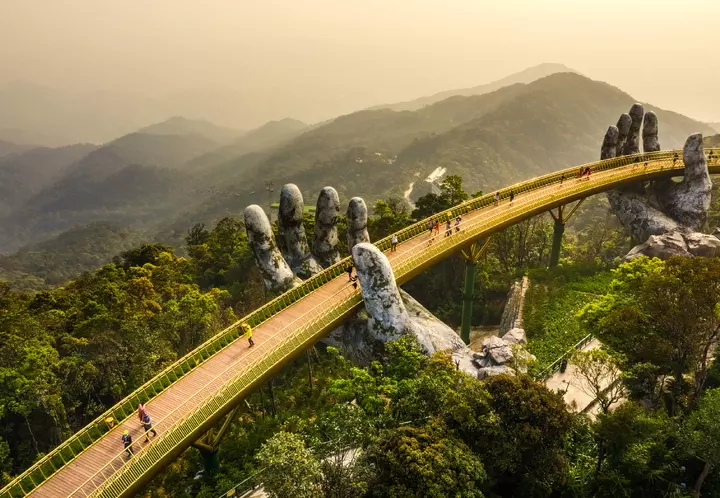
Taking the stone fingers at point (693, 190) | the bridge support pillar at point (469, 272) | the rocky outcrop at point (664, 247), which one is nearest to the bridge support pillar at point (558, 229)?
the rocky outcrop at point (664, 247)

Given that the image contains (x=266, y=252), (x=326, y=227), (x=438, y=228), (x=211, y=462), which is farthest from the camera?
(x=438, y=228)

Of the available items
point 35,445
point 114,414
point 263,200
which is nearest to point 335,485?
point 114,414

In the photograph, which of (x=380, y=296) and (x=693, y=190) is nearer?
(x=380, y=296)

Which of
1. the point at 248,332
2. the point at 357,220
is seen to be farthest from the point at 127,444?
the point at 357,220

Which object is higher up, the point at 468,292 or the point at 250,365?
the point at 250,365

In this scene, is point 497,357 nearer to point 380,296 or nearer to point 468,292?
point 380,296

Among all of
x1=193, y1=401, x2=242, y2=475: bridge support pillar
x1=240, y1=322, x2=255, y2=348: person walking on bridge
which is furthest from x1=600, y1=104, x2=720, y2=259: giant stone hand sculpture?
x1=193, y1=401, x2=242, y2=475: bridge support pillar

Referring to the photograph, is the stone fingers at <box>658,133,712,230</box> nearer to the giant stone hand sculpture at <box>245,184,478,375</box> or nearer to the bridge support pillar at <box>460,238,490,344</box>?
the bridge support pillar at <box>460,238,490,344</box>

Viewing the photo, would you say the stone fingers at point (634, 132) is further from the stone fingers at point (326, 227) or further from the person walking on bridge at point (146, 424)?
the person walking on bridge at point (146, 424)
